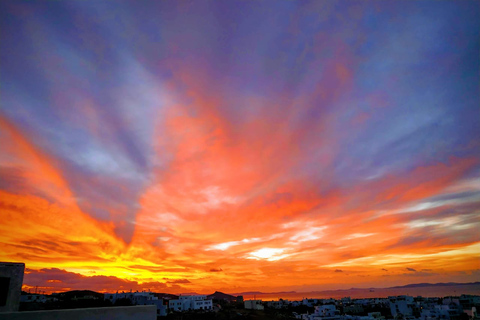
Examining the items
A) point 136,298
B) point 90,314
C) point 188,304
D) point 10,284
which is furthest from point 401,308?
point 10,284

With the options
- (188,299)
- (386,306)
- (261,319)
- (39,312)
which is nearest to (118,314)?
(39,312)

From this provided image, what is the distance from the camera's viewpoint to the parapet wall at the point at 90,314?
37.3 ft

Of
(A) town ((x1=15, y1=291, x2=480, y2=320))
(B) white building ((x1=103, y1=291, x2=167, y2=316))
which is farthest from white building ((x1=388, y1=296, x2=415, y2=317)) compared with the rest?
(B) white building ((x1=103, y1=291, x2=167, y2=316))

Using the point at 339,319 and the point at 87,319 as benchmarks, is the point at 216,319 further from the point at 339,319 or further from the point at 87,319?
the point at 87,319

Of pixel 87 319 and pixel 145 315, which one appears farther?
pixel 145 315

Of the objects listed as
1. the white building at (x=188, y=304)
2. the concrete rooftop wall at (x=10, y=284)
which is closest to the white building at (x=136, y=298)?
the white building at (x=188, y=304)

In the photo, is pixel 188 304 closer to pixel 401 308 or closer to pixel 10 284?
pixel 401 308

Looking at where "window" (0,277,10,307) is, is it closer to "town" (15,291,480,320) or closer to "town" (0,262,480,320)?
"town" (0,262,480,320)

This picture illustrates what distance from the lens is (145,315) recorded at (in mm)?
14109

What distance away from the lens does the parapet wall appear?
1136 centimetres

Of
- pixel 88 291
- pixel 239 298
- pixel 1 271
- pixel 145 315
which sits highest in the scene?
pixel 1 271

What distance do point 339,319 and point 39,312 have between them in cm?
6171

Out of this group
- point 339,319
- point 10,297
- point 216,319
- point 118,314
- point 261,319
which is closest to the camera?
point 118,314

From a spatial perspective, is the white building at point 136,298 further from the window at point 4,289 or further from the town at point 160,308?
the window at point 4,289
